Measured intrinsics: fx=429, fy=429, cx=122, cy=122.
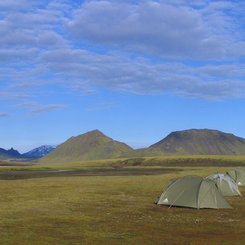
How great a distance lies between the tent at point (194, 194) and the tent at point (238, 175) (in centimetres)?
1873

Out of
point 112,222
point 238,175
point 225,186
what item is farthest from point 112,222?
point 238,175

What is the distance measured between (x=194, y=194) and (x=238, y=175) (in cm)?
2065

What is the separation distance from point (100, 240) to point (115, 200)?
1459cm

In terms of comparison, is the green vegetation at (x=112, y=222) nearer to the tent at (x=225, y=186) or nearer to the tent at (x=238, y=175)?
the tent at (x=225, y=186)

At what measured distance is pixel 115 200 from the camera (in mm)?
31812

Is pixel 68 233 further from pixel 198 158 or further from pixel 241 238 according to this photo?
pixel 198 158

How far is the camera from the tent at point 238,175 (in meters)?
46.2

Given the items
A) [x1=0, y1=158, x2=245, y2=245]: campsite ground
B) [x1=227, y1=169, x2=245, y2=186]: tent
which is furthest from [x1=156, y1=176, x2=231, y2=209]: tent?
[x1=227, y1=169, x2=245, y2=186]: tent

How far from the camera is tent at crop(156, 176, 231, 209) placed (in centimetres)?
2747

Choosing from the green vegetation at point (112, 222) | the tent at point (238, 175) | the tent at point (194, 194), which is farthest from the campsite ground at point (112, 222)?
the tent at point (238, 175)

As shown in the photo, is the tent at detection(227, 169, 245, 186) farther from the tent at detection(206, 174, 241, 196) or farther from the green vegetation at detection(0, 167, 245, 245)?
the green vegetation at detection(0, 167, 245, 245)

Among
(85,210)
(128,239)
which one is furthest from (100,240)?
(85,210)

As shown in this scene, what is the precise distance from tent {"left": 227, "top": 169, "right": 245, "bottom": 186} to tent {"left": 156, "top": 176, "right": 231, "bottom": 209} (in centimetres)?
1873

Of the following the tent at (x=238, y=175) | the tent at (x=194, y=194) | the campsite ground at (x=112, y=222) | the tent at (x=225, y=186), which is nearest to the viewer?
the campsite ground at (x=112, y=222)
